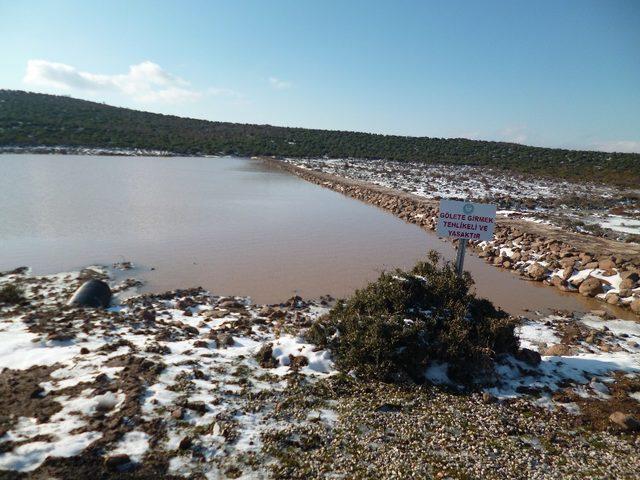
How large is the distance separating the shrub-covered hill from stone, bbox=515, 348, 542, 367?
136 feet

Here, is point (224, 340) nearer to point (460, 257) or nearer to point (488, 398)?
point (488, 398)

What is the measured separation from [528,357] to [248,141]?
61930 millimetres

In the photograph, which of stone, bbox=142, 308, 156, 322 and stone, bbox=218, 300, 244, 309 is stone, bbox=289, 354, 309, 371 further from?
stone, bbox=142, 308, 156, 322

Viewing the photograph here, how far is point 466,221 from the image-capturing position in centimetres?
696

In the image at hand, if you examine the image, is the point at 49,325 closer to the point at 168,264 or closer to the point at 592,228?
the point at 168,264

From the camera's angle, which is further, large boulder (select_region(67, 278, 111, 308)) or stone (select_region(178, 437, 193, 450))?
large boulder (select_region(67, 278, 111, 308))

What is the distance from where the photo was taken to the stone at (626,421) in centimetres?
463

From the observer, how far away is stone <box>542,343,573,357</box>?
22.6 ft

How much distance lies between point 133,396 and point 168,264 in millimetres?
6746

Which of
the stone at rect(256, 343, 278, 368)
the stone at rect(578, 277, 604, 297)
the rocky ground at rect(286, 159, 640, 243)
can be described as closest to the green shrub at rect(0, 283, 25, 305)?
the stone at rect(256, 343, 278, 368)

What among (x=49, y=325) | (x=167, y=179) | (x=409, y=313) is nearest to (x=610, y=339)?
(x=409, y=313)

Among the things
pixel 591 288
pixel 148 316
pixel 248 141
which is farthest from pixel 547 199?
pixel 248 141

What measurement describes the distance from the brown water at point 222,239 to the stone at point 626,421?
4.82 metres

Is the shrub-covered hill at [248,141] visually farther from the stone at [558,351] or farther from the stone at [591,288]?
the stone at [558,351]
